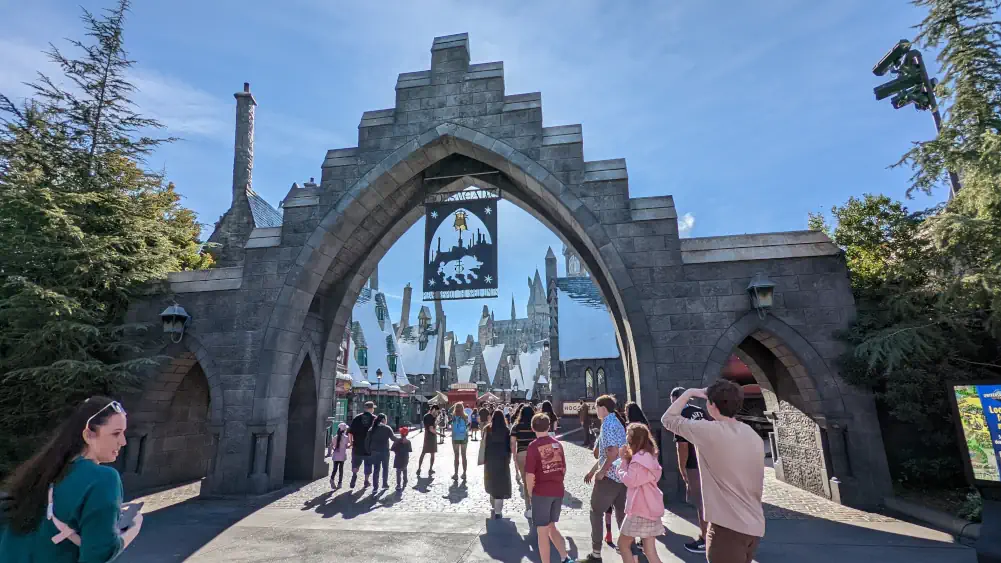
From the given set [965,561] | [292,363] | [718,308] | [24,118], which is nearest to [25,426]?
[292,363]

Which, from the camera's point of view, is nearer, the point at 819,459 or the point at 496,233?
the point at 819,459

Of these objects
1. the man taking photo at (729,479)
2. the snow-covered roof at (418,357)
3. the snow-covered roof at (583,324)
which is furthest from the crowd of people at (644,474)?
the snow-covered roof at (418,357)

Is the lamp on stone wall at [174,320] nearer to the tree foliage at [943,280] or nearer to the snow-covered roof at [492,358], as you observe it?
the tree foliage at [943,280]

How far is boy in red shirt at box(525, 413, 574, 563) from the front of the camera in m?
4.68

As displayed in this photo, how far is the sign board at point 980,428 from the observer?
4859 mm

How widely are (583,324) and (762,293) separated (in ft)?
79.3

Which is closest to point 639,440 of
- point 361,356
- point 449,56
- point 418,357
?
point 449,56

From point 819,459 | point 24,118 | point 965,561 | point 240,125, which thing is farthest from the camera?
point 240,125

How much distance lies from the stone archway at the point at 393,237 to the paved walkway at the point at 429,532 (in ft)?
7.52

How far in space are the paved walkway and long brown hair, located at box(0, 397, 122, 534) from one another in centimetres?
400

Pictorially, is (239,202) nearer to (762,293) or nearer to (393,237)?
(393,237)

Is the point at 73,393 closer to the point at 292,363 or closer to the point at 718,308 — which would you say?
the point at 292,363

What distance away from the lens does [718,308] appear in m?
8.86

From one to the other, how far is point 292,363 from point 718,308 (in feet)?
27.9
